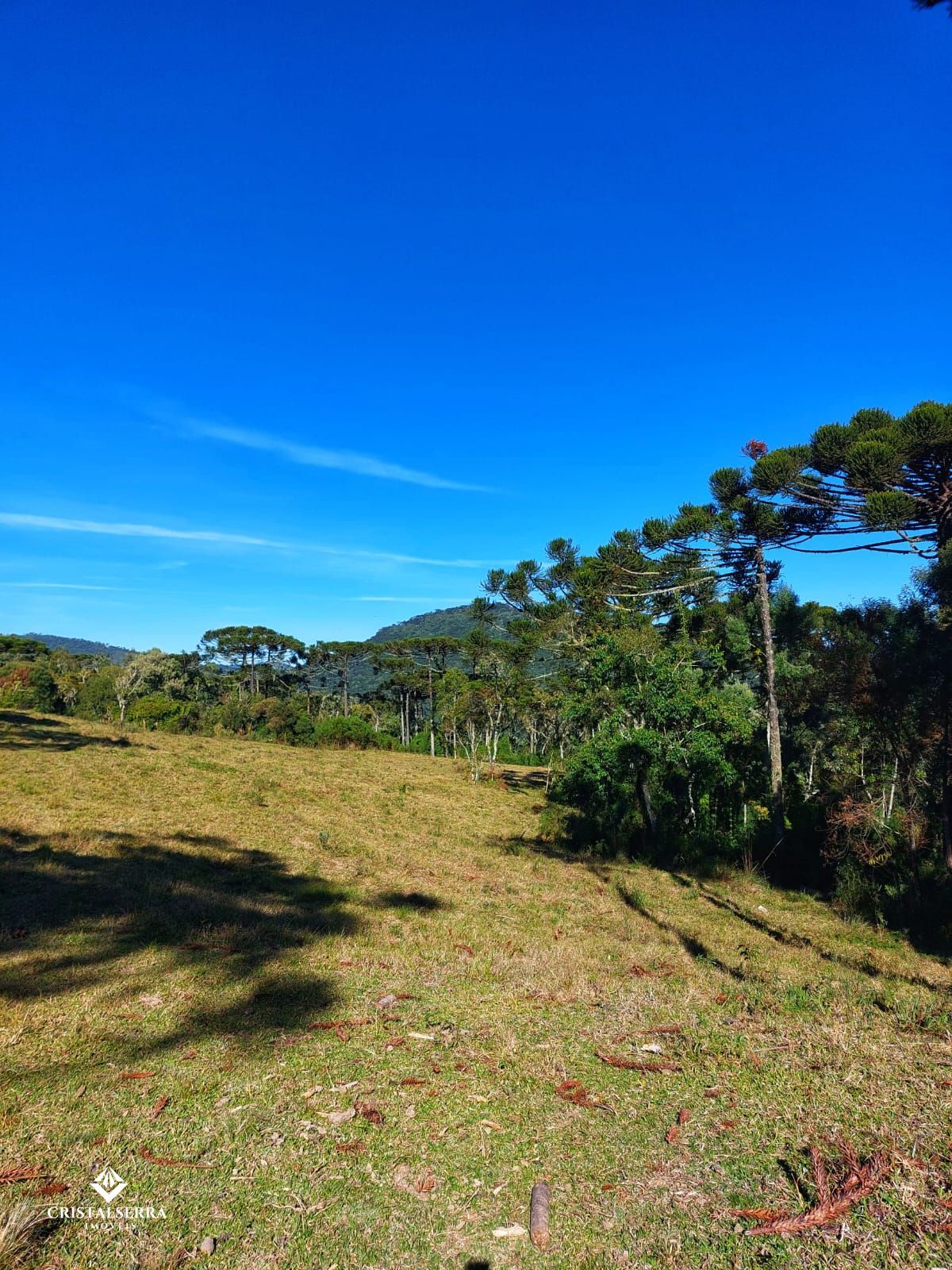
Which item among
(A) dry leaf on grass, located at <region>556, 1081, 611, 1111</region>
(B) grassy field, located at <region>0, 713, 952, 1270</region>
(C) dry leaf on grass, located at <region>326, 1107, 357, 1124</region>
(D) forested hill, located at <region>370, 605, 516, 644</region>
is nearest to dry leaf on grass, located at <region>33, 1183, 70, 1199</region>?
(B) grassy field, located at <region>0, 713, 952, 1270</region>

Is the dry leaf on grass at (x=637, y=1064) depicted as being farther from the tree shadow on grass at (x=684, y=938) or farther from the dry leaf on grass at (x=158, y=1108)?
the dry leaf on grass at (x=158, y=1108)

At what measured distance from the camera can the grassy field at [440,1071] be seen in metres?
2.83

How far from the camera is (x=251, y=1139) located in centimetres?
340

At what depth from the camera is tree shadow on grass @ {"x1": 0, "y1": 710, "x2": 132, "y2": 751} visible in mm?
19250

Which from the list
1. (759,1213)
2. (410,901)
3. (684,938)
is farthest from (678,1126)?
→ (410,901)

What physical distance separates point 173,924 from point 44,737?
17.7 meters

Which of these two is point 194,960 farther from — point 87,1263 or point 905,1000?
point 905,1000

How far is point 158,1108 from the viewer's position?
11.9ft

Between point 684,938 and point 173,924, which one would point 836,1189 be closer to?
point 684,938

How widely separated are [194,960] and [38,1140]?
297 cm

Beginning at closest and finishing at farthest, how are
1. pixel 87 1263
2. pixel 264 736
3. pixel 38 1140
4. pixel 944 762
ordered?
1. pixel 87 1263
2. pixel 38 1140
3. pixel 944 762
4. pixel 264 736

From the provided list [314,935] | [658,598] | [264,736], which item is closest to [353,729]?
[264,736]

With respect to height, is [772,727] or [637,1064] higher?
[772,727]

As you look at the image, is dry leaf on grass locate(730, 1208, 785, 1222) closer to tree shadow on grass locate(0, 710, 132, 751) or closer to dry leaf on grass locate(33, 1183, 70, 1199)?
dry leaf on grass locate(33, 1183, 70, 1199)
